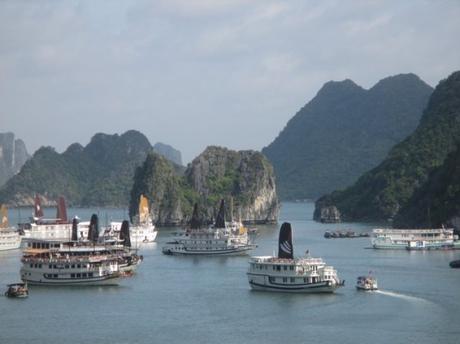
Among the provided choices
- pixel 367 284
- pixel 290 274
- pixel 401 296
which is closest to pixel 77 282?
pixel 290 274

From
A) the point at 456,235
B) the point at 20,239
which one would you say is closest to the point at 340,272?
the point at 456,235

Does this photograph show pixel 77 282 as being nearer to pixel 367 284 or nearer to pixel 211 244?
pixel 367 284

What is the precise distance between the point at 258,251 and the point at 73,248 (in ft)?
139

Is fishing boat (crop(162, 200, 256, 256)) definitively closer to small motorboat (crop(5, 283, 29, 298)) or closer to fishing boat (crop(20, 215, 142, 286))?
fishing boat (crop(20, 215, 142, 286))

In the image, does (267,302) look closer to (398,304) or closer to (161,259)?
(398,304)

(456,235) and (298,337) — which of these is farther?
(456,235)

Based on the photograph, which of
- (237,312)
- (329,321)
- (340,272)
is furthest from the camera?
(340,272)

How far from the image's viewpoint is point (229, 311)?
225ft

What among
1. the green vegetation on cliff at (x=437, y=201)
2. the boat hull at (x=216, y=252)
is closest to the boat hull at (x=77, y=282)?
the boat hull at (x=216, y=252)

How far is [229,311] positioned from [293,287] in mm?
8497

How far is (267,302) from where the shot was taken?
71.9m

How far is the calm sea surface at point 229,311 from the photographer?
196ft

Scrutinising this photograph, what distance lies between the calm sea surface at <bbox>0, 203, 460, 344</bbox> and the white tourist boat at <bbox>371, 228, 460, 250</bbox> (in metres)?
27.0

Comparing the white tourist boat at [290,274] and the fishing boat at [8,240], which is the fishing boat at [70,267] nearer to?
the white tourist boat at [290,274]
